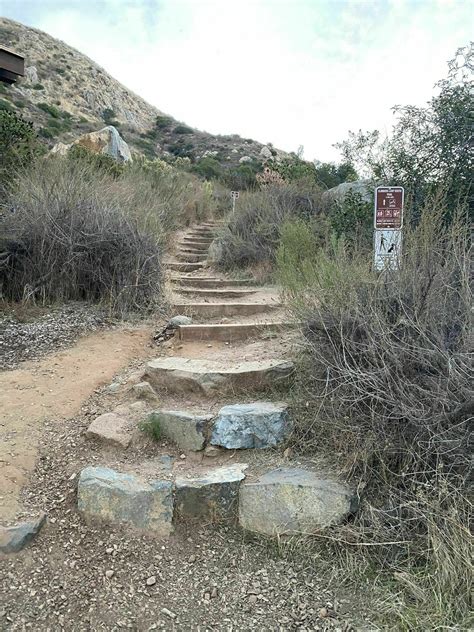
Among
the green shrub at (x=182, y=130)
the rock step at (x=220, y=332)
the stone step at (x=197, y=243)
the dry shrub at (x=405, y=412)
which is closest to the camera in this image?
the dry shrub at (x=405, y=412)

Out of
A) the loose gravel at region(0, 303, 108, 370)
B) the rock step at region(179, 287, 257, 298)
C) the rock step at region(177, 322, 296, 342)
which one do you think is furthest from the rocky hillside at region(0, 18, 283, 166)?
the rock step at region(177, 322, 296, 342)

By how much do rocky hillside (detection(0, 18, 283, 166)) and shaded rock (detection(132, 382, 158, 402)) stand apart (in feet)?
77.3

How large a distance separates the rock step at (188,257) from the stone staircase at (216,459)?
5.10 meters

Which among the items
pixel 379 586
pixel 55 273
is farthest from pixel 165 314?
pixel 379 586

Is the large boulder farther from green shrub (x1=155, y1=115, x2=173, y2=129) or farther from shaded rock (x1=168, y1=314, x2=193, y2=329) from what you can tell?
green shrub (x1=155, y1=115, x2=173, y2=129)

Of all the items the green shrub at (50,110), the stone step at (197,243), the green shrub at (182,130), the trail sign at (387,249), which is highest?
the green shrub at (182,130)

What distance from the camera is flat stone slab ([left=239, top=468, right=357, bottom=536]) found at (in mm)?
2533

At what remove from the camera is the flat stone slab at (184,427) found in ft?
10.3

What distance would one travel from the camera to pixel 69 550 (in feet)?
8.09

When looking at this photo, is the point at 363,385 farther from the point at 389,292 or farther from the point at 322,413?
the point at 389,292

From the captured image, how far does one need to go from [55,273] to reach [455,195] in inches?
178

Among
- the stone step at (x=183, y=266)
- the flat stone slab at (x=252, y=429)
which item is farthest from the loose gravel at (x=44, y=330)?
the stone step at (x=183, y=266)

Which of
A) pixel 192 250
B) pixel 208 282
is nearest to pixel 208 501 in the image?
pixel 208 282

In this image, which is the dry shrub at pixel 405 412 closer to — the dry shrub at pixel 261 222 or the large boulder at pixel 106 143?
the dry shrub at pixel 261 222
